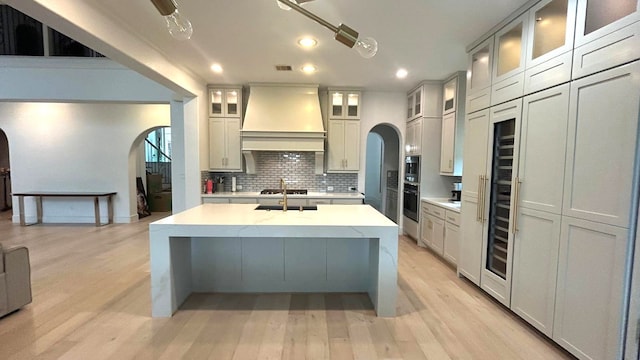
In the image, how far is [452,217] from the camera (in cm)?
370

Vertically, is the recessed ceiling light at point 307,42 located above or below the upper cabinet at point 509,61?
above

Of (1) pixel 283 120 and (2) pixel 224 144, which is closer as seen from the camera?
(1) pixel 283 120

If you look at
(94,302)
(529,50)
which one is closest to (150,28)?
(94,302)

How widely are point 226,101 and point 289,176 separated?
1.74 m

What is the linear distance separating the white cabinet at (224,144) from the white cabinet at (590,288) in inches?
177

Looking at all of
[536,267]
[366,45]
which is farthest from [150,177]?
[536,267]

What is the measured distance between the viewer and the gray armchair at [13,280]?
2.40m

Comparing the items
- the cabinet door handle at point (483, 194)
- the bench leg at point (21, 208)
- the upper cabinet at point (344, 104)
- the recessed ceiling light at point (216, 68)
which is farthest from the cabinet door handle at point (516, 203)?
the bench leg at point (21, 208)

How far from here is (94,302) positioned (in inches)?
108

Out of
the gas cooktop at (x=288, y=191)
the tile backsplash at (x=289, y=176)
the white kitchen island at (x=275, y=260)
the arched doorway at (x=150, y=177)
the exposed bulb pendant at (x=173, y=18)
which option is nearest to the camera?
the exposed bulb pendant at (x=173, y=18)

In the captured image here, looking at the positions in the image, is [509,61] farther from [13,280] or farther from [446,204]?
[13,280]

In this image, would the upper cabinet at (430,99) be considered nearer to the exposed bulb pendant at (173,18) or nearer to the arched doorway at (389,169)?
the arched doorway at (389,169)

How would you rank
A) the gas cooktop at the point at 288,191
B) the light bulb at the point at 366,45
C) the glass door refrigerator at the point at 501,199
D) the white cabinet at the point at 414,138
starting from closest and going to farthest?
the light bulb at the point at 366,45
the glass door refrigerator at the point at 501,199
the white cabinet at the point at 414,138
the gas cooktop at the point at 288,191

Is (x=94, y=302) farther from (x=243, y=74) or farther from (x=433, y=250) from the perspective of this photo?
(x=433, y=250)
